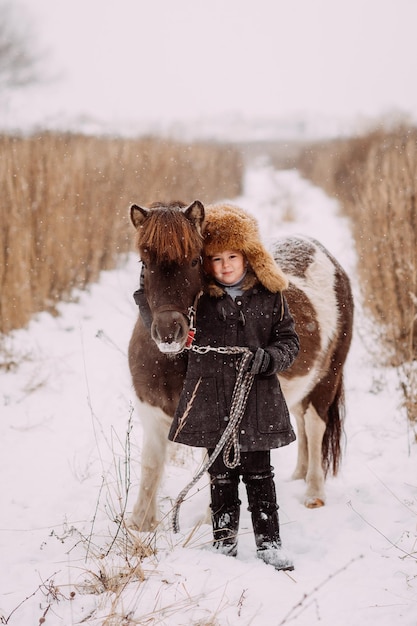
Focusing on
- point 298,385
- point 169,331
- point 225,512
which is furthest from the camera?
point 298,385

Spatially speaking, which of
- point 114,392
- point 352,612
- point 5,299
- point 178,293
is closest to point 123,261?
point 5,299

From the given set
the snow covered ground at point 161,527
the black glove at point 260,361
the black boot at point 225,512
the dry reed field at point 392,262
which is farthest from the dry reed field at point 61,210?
the black glove at point 260,361

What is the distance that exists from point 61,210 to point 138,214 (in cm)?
468

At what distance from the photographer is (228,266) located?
2.40m

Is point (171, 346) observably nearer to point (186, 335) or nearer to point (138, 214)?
point (186, 335)

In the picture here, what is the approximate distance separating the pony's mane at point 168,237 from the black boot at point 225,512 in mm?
1060

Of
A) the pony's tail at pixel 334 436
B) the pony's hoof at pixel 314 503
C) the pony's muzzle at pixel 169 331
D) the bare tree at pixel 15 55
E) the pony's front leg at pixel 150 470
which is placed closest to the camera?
the pony's muzzle at pixel 169 331

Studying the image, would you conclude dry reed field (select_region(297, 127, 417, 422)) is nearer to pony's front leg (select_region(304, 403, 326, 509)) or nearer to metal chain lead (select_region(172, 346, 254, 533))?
pony's front leg (select_region(304, 403, 326, 509))

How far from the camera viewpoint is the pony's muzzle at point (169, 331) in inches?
84.0

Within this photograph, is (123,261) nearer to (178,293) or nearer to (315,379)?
(315,379)

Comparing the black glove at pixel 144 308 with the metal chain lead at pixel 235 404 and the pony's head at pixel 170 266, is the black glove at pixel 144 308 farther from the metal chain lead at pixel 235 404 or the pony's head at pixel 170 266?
the metal chain lead at pixel 235 404

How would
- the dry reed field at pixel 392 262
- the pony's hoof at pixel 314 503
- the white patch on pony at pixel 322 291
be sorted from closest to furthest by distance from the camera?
the pony's hoof at pixel 314 503 → the white patch on pony at pixel 322 291 → the dry reed field at pixel 392 262

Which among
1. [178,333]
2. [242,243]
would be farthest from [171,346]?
[242,243]

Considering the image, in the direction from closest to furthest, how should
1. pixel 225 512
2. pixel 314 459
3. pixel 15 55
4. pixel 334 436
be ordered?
1. pixel 225 512
2. pixel 314 459
3. pixel 334 436
4. pixel 15 55
